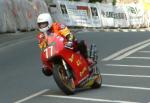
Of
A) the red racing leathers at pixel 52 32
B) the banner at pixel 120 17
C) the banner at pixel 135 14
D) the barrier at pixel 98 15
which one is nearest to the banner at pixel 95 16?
the barrier at pixel 98 15

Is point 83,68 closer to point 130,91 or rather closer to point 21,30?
point 130,91

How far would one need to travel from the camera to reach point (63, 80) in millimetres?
11438

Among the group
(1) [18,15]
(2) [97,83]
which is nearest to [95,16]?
(1) [18,15]

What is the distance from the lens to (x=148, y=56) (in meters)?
18.6

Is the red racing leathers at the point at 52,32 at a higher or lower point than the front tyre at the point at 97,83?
higher

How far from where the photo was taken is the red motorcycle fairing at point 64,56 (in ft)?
37.9

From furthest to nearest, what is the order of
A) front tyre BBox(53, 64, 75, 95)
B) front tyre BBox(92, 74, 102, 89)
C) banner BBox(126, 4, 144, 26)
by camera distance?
1. banner BBox(126, 4, 144, 26)
2. front tyre BBox(92, 74, 102, 89)
3. front tyre BBox(53, 64, 75, 95)

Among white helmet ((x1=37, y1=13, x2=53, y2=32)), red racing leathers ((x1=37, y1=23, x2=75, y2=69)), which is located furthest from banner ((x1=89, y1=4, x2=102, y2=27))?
white helmet ((x1=37, y1=13, x2=53, y2=32))

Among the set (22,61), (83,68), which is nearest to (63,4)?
(22,61)

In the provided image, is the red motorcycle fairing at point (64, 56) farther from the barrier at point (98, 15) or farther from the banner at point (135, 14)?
the banner at point (135, 14)

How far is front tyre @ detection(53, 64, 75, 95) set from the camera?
37.2 ft

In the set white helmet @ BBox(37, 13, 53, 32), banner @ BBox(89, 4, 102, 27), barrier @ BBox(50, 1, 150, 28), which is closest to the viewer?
white helmet @ BBox(37, 13, 53, 32)

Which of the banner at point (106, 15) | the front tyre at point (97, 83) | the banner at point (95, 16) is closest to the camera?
the front tyre at point (97, 83)

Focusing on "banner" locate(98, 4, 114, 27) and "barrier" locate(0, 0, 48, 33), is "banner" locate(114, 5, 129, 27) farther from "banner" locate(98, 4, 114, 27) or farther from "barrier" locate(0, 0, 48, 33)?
"barrier" locate(0, 0, 48, 33)
